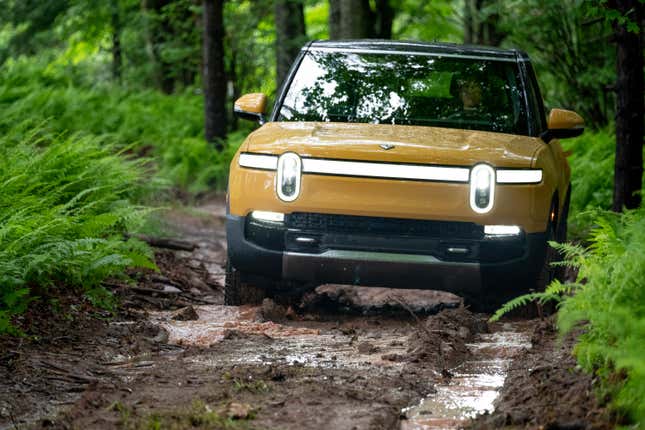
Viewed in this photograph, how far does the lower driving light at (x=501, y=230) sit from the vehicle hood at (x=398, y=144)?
39 cm

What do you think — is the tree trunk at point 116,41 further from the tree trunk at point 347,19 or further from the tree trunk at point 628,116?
the tree trunk at point 628,116

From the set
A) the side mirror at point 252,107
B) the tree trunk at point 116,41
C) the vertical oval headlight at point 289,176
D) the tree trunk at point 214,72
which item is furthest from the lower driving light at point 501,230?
the tree trunk at point 116,41

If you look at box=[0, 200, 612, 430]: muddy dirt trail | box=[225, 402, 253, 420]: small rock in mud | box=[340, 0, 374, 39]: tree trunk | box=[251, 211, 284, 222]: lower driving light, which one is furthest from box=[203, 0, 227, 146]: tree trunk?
box=[225, 402, 253, 420]: small rock in mud

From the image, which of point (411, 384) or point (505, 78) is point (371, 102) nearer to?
point (505, 78)

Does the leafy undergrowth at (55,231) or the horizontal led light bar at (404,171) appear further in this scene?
the horizontal led light bar at (404,171)

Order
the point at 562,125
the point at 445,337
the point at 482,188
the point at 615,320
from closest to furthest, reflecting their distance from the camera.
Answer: the point at 615,320 < the point at 445,337 < the point at 482,188 < the point at 562,125

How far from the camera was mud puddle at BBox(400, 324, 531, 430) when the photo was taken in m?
4.49

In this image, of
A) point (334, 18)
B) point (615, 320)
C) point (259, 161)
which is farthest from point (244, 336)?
point (334, 18)

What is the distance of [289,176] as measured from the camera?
669cm

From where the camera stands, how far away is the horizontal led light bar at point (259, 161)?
265 inches

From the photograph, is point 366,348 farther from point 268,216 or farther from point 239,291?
point 239,291

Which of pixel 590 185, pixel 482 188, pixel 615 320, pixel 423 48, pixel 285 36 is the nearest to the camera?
pixel 615 320

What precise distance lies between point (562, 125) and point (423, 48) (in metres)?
1.28

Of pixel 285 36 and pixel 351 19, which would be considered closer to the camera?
pixel 351 19
